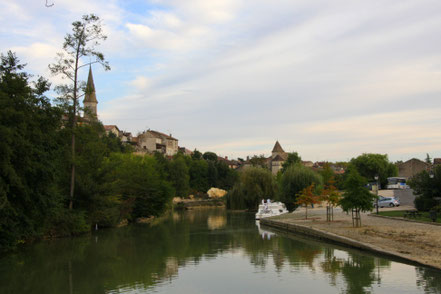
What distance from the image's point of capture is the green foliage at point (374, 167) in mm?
105831

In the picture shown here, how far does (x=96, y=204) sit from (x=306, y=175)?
1208 inches

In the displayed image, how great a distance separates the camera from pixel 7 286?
57.3ft

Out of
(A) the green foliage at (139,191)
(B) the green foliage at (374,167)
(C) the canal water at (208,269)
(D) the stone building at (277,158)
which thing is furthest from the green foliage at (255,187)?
(D) the stone building at (277,158)

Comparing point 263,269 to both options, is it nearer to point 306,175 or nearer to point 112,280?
point 112,280

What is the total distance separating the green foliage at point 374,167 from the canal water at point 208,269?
267 feet

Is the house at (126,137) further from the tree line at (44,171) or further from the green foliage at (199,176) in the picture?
the tree line at (44,171)

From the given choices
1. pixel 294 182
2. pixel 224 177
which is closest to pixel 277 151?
pixel 224 177

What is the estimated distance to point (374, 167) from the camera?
10669 centimetres

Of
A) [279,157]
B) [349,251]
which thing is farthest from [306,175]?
[279,157]

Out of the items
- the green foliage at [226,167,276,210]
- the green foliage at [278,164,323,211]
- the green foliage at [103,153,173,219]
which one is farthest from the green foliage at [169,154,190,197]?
the green foliage at [103,153,173,219]

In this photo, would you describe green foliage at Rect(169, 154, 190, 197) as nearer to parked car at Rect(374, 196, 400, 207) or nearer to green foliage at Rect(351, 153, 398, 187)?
green foliage at Rect(351, 153, 398, 187)

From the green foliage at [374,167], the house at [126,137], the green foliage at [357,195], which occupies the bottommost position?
the green foliage at [357,195]

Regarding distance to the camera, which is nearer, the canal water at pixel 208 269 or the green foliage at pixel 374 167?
the canal water at pixel 208 269

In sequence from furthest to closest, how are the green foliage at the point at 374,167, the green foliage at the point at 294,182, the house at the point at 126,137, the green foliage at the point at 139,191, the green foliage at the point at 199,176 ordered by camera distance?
the house at the point at 126,137 < the green foliage at the point at 199,176 < the green foliage at the point at 374,167 < the green foliage at the point at 294,182 < the green foliage at the point at 139,191
